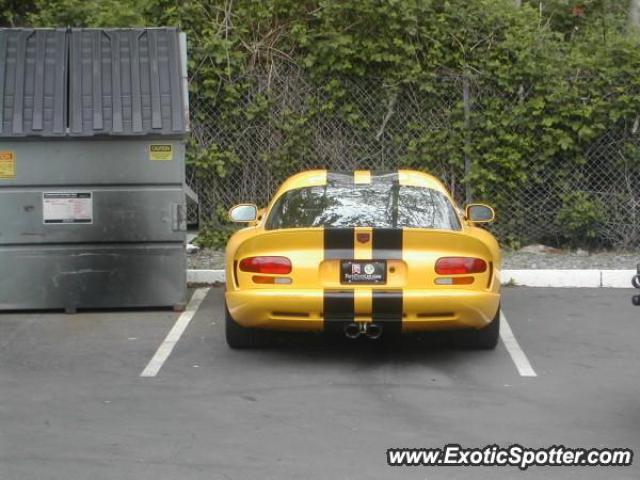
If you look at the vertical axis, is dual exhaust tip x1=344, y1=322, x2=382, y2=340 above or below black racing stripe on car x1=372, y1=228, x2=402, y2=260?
below

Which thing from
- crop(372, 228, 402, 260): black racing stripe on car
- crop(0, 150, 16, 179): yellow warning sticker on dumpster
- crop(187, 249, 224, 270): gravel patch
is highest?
crop(0, 150, 16, 179): yellow warning sticker on dumpster

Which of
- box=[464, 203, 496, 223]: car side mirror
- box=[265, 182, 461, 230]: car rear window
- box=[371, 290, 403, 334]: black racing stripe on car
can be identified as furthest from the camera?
box=[464, 203, 496, 223]: car side mirror

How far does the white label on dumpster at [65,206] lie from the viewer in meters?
9.80

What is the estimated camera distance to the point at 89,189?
9828mm

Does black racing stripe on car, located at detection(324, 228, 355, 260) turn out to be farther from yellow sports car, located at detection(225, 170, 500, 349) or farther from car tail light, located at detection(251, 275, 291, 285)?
car tail light, located at detection(251, 275, 291, 285)

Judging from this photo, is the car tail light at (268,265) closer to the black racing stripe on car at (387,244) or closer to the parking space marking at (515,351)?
the black racing stripe on car at (387,244)

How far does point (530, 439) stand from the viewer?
621 cm

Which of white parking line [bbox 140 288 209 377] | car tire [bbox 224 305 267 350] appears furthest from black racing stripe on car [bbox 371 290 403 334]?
white parking line [bbox 140 288 209 377]

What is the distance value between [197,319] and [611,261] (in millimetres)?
4989

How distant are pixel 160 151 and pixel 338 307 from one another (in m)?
2.93

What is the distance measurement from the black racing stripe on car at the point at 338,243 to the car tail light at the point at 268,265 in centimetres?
29

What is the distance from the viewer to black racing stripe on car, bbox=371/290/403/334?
768 centimetres

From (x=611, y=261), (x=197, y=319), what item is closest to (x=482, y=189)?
(x=611, y=261)

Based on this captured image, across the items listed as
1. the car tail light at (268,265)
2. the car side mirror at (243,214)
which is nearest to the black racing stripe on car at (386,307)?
the car tail light at (268,265)
